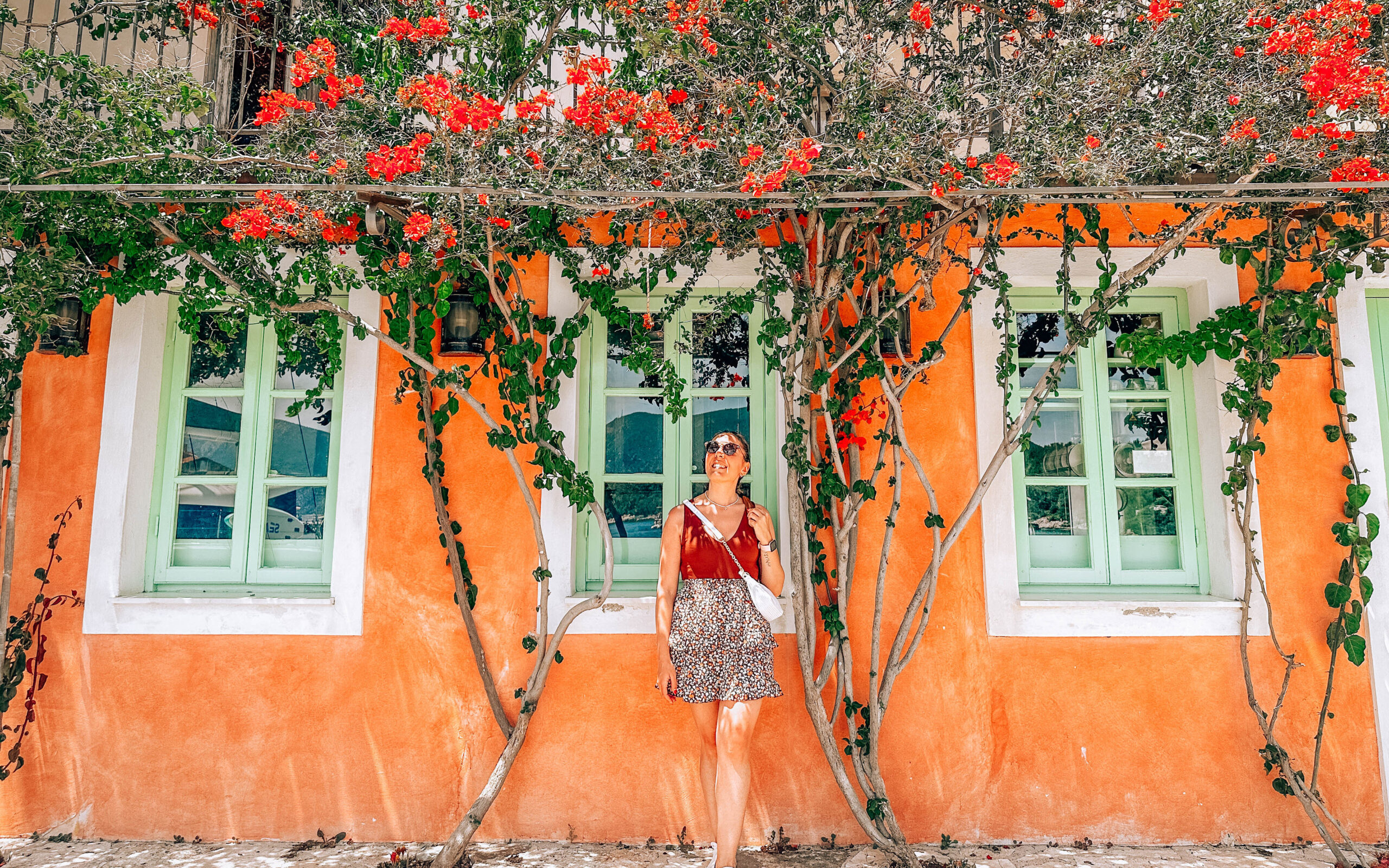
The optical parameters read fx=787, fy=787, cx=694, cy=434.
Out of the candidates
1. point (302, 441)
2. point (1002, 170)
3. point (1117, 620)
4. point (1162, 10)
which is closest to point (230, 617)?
point (302, 441)

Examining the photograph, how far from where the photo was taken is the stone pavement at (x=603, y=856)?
3416mm

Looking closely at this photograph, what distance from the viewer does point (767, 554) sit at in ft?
10.6

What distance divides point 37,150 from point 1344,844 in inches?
241

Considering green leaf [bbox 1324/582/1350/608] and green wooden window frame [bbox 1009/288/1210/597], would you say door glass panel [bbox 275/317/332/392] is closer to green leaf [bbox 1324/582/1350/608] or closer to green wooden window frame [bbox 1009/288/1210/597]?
green wooden window frame [bbox 1009/288/1210/597]

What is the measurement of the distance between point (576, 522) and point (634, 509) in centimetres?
30

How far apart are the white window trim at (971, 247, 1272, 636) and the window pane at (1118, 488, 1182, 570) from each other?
14cm

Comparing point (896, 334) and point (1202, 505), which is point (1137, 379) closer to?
point (1202, 505)

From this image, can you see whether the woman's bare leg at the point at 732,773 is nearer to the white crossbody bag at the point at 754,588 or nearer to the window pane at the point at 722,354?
the white crossbody bag at the point at 754,588

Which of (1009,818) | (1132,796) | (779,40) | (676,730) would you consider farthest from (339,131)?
(1132,796)

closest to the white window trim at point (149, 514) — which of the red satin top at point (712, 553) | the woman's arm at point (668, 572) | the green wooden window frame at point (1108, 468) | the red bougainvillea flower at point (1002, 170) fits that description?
the woman's arm at point (668, 572)

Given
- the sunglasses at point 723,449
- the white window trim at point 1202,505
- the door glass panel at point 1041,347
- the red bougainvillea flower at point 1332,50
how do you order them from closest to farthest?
the red bougainvillea flower at point 1332,50 < the sunglasses at point 723,449 < the white window trim at point 1202,505 < the door glass panel at point 1041,347

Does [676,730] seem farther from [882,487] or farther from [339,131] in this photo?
[339,131]

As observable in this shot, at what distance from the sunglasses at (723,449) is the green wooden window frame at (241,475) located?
6.37 ft

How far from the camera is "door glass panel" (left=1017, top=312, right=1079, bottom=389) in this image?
3.98 meters
